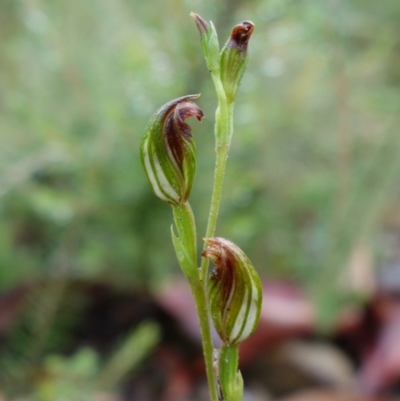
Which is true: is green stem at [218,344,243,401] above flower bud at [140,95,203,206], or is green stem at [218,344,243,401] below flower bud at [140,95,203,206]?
below

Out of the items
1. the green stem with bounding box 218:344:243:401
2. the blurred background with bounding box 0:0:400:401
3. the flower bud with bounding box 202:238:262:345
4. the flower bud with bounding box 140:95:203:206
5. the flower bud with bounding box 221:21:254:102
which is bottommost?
the green stem with bounding box 218:344:243:401

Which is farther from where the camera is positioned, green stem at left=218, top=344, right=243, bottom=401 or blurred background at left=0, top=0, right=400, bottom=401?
blurred background at left=0, top=0, right=400, bottom=401

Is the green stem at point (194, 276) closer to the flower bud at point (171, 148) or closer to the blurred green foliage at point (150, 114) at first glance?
the flower bud at point (171, 148)

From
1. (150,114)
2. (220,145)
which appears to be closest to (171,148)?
(220,145)

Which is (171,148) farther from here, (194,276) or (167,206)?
(167,206)

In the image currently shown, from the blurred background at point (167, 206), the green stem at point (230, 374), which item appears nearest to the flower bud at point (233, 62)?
the green stem at point (230, 374)

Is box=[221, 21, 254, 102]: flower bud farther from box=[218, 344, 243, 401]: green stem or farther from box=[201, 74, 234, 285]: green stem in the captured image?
box=[218, 344, 243, 401]: green stem

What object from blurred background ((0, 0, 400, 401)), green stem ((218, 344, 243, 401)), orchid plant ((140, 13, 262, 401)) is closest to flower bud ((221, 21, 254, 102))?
orchid plant ((140, 13, 262, 401))
